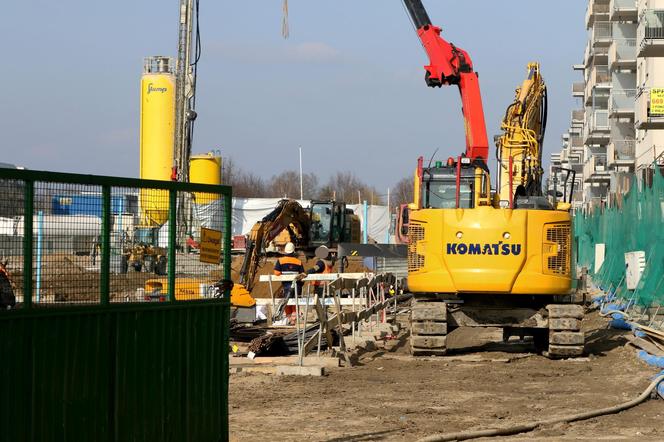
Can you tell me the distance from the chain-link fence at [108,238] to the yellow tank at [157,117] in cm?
3468

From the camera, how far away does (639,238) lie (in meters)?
26.1

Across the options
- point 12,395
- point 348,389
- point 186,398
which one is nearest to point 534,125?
point 348,389

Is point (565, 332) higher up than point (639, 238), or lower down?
lower down

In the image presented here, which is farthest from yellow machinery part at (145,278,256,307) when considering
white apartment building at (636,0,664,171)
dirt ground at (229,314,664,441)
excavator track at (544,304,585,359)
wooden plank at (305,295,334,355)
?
white apartment building at (636,0,664,171)

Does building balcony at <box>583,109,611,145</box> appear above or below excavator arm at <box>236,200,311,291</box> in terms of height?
above

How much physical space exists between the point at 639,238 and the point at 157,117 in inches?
927

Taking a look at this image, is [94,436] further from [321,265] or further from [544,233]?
[321,265]

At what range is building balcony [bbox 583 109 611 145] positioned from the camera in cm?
9156

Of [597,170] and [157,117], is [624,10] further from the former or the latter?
[157,117]

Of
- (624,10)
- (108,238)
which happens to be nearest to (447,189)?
(108,238)

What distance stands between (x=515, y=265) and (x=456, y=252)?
3.01 ft

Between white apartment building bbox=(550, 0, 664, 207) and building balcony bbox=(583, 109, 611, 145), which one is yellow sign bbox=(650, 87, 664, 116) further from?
building balcony bbox=(583, 109, 611, 145)

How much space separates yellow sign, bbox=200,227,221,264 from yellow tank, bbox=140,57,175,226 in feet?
113

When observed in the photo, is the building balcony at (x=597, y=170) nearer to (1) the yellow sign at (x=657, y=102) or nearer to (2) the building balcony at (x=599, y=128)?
(2) the building balcony at (x=599, y=128)
